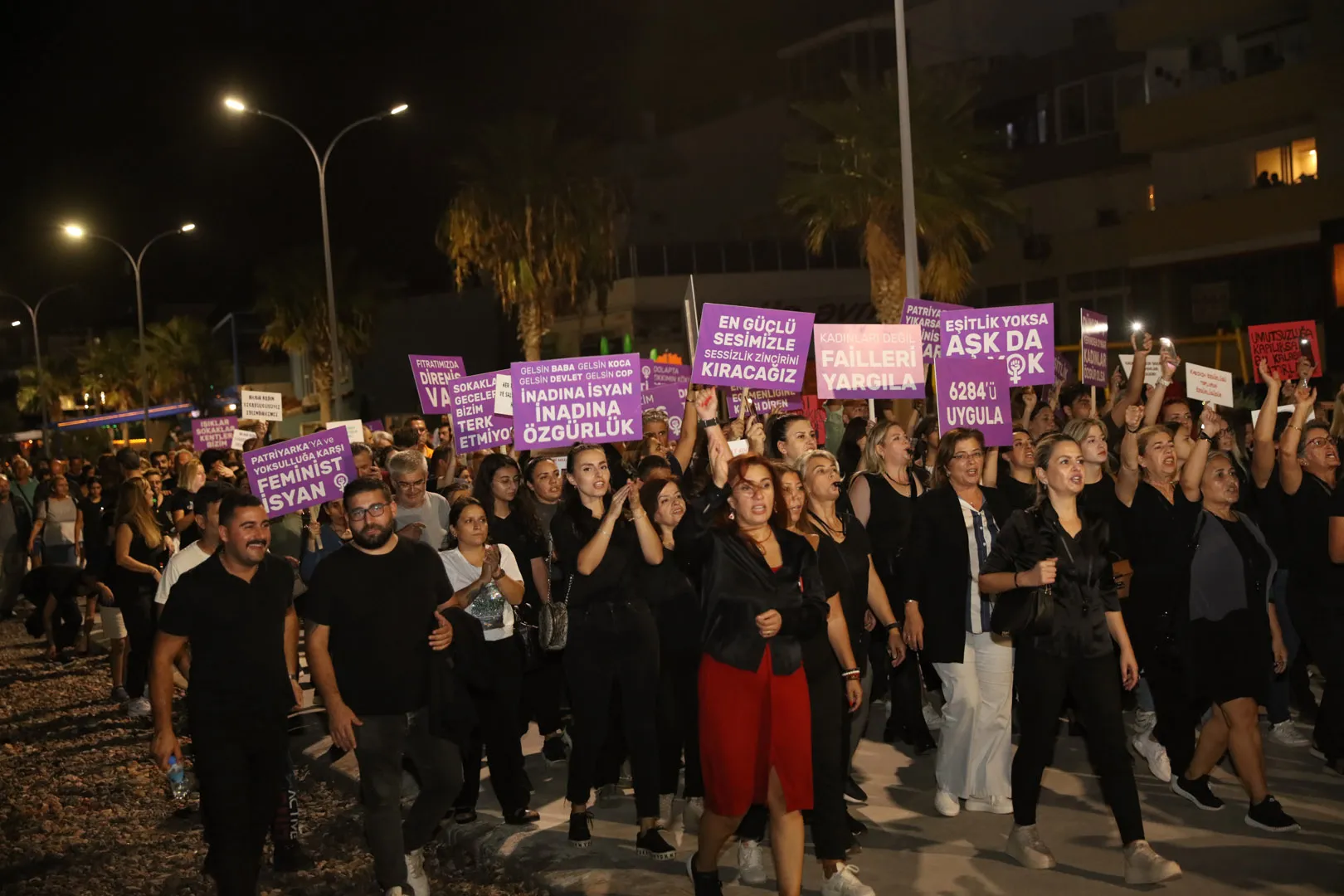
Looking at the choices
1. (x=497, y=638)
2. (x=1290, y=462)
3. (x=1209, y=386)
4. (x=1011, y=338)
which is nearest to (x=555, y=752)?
(x=497, y=638)

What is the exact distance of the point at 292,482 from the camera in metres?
10.0

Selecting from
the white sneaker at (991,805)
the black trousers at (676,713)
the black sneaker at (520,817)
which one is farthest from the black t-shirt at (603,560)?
the white sneaker at (991,805)

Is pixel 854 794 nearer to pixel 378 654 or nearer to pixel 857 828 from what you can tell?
pixel 857 828

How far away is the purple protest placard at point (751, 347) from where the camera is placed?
11.4 m

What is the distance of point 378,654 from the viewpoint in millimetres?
6457

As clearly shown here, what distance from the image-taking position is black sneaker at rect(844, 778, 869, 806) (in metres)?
7.86

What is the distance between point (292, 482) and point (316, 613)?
377 centimetres

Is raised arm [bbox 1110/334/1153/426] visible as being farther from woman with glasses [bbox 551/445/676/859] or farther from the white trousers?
woman with glasses [bbox 551/445/676/859]

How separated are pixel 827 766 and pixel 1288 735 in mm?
3900

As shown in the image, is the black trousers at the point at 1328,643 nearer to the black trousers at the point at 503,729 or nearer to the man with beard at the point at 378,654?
the black trousers at the point at 503,729

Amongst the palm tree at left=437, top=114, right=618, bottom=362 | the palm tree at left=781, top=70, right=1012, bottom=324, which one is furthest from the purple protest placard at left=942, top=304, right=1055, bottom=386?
the palm tree at left=437, top=114, right=618, bottom=362

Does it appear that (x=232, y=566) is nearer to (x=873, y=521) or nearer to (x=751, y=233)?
(x=873, y=521)

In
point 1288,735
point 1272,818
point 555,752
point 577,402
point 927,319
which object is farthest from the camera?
point 927,319

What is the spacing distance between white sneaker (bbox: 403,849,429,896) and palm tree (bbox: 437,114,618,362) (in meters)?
33.6
